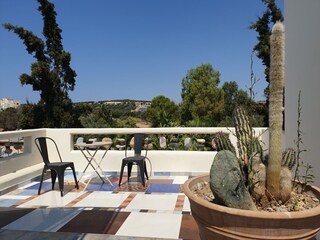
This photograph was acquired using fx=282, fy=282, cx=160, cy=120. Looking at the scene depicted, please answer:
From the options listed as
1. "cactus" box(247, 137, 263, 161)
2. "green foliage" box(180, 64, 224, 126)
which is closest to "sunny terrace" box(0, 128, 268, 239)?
"cactus" box(247, 137, 263, 161)

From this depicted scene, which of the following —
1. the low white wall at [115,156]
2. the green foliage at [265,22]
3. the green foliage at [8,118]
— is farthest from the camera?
the green foliage at [8,118]

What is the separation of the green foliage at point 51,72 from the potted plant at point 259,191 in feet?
61.0

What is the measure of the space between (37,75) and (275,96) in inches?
761

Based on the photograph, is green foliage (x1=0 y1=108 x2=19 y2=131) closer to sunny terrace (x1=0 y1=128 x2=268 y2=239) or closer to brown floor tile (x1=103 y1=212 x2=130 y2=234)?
sunny terrace (x1=0 y1=128 x2=268 y2=239)

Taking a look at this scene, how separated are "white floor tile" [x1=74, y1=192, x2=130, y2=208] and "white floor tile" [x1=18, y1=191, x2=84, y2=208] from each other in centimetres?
22

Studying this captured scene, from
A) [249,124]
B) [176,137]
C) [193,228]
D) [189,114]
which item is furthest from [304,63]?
[189,114]

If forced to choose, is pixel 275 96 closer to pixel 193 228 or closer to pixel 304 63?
pixel 304 63

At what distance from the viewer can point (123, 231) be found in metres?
2.85

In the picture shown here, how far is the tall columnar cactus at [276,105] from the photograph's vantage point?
1747 millimetres

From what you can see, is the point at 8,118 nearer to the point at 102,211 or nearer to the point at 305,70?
the point at 102,211

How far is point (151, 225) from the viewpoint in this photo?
3.02 m

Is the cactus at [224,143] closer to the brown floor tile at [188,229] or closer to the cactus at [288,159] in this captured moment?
the cactus at [288,159]

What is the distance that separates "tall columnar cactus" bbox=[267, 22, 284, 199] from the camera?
1.75 m

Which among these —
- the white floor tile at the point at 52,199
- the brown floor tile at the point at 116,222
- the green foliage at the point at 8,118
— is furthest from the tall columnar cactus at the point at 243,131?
the green foliage at the point at 8,118
